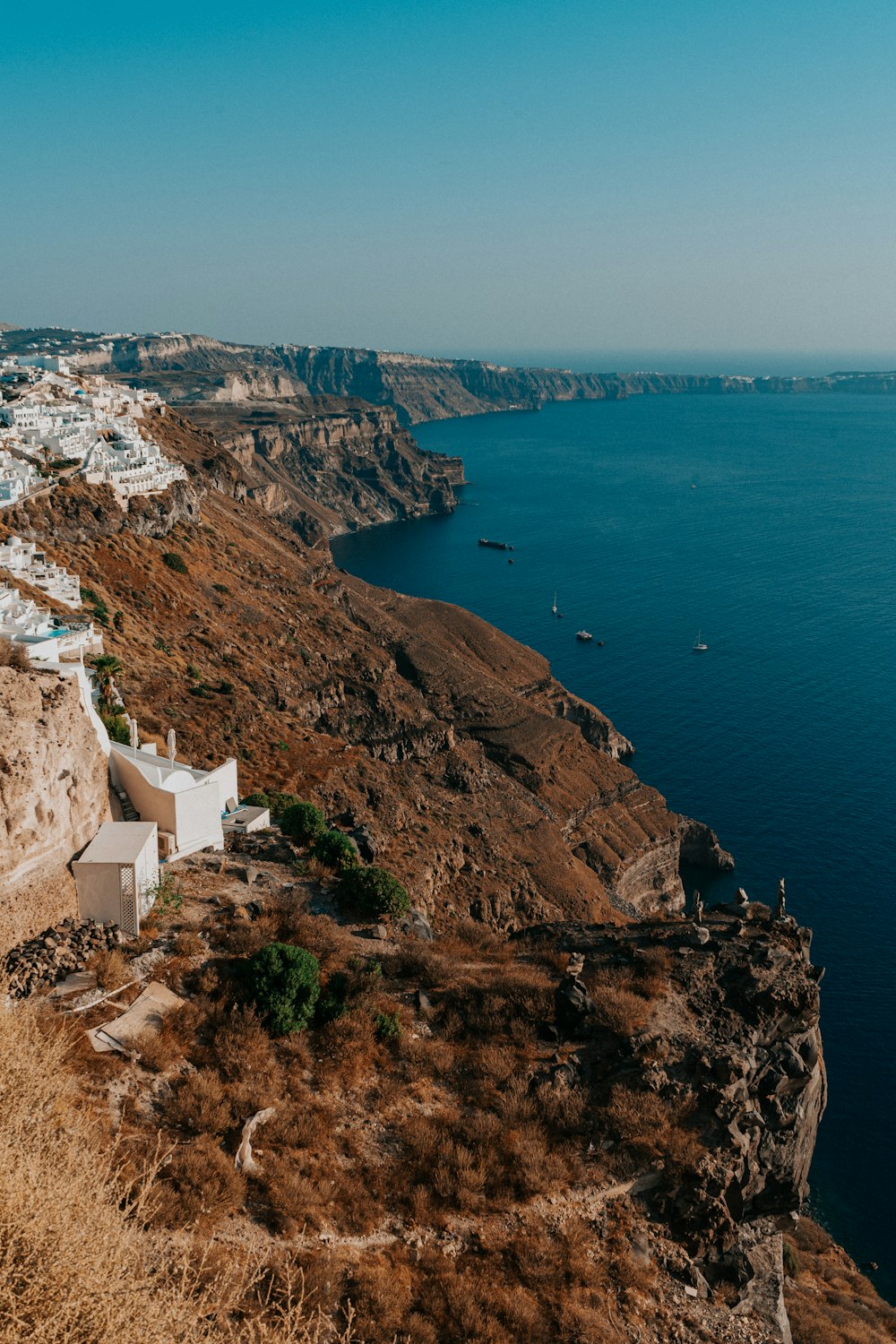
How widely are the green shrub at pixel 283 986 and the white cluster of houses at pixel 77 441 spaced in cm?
4589

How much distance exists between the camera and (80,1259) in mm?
10789

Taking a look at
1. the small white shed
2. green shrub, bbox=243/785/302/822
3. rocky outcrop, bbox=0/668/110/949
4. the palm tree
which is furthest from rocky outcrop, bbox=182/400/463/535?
the small white shed

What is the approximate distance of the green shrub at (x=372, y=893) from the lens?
94.2ft

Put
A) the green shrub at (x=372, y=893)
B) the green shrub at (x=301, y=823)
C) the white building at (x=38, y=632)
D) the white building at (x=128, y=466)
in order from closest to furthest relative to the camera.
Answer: the green shrub at (x=372, y=893) → the white building at (x=38, y=632) → the green shrub at (x=301, y=823) → the white building at (x=128, y=466)

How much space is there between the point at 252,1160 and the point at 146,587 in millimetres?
49253

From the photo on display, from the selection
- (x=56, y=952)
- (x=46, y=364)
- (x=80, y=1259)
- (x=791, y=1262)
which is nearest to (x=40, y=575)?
(x=56, y=952)

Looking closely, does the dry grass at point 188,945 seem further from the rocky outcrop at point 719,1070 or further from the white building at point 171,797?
the rocky outcrop at point 719,1070

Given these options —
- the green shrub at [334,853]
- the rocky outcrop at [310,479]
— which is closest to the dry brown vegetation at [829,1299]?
the green shrub at [334,853]

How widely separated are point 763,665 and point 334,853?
76.1 meters

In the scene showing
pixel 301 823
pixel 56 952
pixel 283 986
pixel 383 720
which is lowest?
pixel 383 720

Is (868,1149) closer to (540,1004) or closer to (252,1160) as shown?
(540,1004)

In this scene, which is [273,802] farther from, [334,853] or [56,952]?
[56,952]

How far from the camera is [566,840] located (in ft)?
202

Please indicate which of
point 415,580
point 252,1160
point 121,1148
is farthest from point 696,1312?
point 415,580
